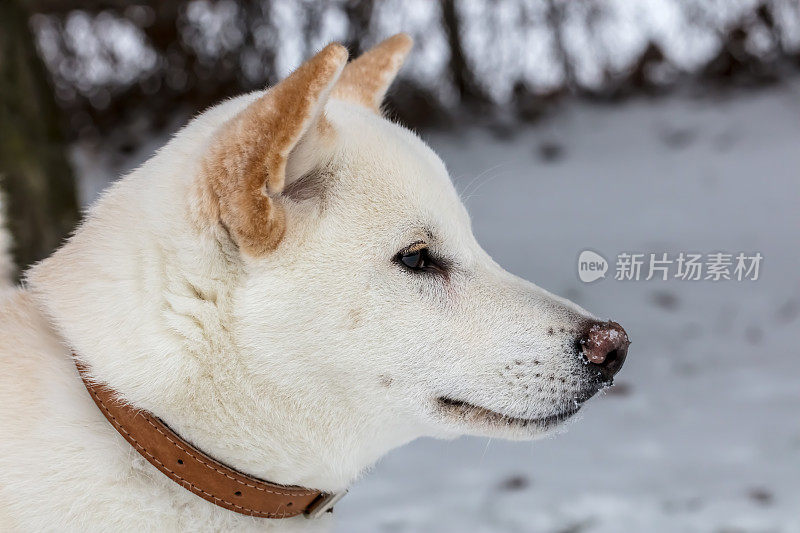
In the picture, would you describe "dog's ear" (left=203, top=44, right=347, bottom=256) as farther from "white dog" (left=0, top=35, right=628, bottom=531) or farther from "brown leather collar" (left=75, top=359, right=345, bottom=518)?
"brown leather collar" (left=75, top=359, right=345, bottom=518)

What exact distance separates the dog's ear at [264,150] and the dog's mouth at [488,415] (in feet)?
1.81

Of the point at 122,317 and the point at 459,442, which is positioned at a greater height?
the point at 122,317

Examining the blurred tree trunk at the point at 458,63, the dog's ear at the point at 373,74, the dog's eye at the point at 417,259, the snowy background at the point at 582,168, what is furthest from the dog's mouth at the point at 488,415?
the blurred tree trunk at the point at 458,63

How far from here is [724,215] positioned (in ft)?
19.4

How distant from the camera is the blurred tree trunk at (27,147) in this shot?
3.87m

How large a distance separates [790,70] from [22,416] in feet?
22.7

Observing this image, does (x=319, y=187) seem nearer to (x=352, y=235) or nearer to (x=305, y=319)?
(x=352, y=235)

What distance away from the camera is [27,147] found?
396 cm

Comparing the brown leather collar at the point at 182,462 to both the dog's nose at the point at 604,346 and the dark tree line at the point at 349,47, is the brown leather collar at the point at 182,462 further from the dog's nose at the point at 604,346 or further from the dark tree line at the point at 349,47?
the dark tree line at the point at 349,47

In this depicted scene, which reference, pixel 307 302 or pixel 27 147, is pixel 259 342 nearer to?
pixel 307 302

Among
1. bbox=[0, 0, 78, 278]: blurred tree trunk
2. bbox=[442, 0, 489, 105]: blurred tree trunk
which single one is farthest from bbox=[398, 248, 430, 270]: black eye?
bbox=[442, 0, 489, 105]: blurred tree trunk

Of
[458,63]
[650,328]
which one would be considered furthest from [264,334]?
[458,63]

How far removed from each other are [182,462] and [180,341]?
0.26 m

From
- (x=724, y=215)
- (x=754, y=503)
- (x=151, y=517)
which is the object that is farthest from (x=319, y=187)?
(x=724, y=215)
